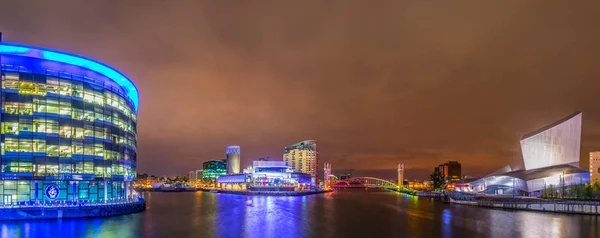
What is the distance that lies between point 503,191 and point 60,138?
137623mm

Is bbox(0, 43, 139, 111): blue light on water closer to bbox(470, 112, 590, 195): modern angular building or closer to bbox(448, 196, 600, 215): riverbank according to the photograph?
bbox(448, 196, 600, 215): riverbank

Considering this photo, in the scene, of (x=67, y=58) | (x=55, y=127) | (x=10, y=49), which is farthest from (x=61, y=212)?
(x=10, y=49)

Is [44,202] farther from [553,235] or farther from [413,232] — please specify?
[553,235]

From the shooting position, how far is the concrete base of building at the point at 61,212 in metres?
55.9

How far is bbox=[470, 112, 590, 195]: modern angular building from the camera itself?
10781 centimetres

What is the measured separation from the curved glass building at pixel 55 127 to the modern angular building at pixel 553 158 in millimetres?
105120

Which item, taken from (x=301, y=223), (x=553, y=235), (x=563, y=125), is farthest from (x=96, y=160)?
(x=563, y=125)

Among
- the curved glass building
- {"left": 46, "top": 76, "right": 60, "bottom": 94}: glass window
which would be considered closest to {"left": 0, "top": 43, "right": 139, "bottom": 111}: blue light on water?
the curved glass building

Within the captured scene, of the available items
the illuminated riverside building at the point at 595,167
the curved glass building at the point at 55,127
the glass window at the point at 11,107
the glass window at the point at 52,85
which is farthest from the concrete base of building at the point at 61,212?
the illuminated riverside building at the point at 595,167

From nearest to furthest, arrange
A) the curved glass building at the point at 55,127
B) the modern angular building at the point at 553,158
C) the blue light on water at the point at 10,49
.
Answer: the curved glass building at the point at 55,127 → the blue light on water at the point at 10,49 → the modern angular building at the point at 553,158

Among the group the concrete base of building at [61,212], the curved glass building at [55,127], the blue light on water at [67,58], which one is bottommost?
the concrete base of building at [61,212]

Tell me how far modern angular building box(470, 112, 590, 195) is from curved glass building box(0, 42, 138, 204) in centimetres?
10512

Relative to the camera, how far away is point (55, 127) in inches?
2499

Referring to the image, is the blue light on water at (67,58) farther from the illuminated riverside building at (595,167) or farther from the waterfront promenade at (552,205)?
the illuminated riverside building at (595,167)
